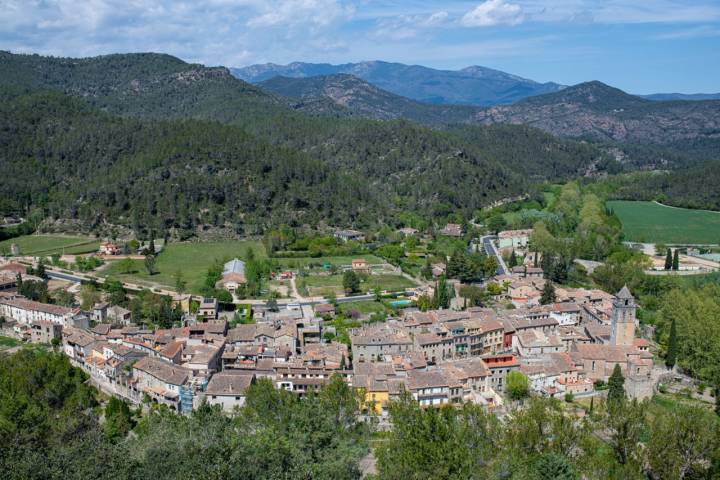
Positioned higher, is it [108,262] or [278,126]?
[278,126]

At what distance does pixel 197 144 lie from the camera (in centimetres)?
10019

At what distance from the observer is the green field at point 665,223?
88.9 metres

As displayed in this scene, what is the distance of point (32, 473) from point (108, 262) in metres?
49.9

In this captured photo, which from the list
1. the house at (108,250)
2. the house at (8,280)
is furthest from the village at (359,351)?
the house at (108,250)

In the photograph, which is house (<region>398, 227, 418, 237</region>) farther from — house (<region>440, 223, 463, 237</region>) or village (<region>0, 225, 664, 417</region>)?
village (<region>0, 225, 664, 417</region>)

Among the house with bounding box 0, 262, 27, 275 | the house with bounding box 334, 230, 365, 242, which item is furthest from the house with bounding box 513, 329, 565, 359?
the house with bounding box 0, 262, 27, 275

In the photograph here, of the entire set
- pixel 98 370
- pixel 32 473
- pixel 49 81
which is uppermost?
pixel 49 81

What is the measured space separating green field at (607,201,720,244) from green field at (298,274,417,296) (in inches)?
1540

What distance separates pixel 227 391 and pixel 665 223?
84.9 m

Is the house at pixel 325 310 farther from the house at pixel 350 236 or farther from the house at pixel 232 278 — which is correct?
the house at pixel 350 236

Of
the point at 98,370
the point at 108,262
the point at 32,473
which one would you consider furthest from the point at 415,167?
the point at 32,473

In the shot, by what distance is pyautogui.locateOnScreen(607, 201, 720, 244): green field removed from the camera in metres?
88.9

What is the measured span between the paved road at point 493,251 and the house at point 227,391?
36.9 metres

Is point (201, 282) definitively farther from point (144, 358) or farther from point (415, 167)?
point (415, 167)
